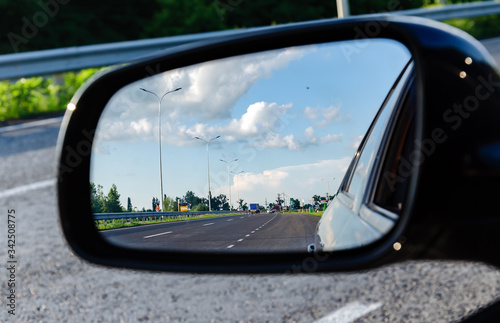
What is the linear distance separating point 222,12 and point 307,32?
52.4ft

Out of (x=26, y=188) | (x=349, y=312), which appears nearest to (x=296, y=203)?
(x=349, y=312)

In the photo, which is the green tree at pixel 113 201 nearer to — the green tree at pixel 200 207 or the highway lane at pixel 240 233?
the highway lane at pixel 240 233

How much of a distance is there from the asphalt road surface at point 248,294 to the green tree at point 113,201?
1765 millimetres

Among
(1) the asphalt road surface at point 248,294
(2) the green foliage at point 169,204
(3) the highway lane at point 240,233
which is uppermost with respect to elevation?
(2) the green foliage at point 169,204

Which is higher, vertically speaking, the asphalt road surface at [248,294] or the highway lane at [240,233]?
the highway lane at [240,233]

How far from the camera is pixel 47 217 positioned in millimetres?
5652

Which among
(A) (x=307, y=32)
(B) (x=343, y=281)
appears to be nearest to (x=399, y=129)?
(A) (x=307, y=32)

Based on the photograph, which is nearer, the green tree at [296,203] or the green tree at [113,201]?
the green tree at [296,203]

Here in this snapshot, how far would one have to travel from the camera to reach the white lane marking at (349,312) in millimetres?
3064

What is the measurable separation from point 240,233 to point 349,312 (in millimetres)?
2036

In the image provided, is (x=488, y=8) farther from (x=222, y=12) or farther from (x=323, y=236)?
(x=323, y=236)

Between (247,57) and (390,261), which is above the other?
(247,57)

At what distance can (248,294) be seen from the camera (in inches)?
138

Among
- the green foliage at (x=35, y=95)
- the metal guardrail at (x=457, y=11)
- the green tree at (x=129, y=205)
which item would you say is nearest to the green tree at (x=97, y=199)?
the green tree at (x=129, y=205)
